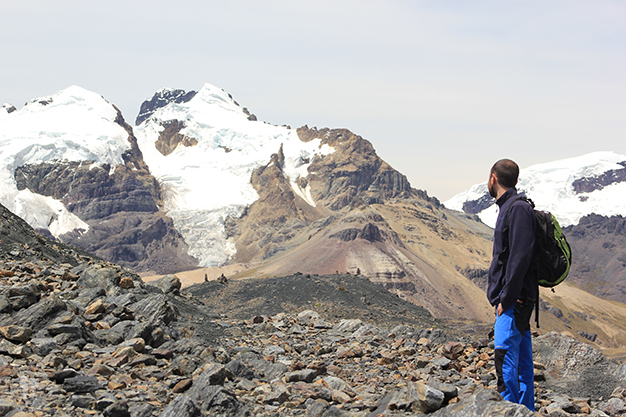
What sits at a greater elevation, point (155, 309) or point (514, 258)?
point (514, 258)

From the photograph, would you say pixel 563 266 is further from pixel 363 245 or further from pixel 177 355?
pixel 363 245

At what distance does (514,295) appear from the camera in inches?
272

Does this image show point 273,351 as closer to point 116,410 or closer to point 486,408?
point 116,410

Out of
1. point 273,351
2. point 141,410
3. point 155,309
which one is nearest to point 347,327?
point 273,351

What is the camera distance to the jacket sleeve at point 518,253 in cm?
688

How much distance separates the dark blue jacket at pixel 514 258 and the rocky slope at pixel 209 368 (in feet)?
4.13

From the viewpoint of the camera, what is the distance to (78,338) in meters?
10.7

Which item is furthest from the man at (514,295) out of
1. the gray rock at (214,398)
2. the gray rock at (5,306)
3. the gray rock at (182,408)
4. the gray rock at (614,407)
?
the gray rock at (5,306)

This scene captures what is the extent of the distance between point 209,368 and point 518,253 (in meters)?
5.93

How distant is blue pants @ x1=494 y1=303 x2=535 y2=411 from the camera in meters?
7.02

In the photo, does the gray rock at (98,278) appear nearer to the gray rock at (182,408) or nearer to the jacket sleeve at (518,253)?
the gray rock at (182,408)

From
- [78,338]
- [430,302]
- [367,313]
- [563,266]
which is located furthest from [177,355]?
[430,302]

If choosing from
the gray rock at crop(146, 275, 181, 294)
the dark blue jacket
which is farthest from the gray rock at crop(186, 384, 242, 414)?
the gray rock at crop(146, 275, 181, 294)

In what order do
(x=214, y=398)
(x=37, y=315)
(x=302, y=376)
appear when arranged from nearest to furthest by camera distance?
(x=214, y=398) → (x=37, y=315) → (x=302, y=376)
